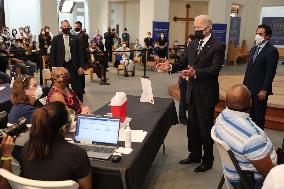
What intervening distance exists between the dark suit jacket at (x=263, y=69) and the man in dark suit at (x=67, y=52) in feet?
9.11

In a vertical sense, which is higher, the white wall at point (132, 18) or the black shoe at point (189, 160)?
the white wall at point (132, 18)

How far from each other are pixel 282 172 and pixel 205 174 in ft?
7.52

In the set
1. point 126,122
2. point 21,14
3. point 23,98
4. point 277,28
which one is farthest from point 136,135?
point 277,28

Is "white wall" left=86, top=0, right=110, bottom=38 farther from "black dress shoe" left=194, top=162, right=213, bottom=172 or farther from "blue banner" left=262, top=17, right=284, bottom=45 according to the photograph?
"black dress shoe" left=194, top=162, right=213, bottom=172

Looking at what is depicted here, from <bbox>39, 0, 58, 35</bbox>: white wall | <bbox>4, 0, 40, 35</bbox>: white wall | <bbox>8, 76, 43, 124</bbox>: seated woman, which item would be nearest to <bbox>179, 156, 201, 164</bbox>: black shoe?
<bbox>8, 76, 43, 124</bbox>: seated woman

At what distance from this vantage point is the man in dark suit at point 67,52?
5.25 metres

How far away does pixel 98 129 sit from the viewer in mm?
2271

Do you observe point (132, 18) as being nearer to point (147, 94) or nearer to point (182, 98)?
point (182, 98)

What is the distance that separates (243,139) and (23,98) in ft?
5.69

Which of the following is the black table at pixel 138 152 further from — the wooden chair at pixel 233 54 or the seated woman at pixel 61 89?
the wooden chair at pixel 233 54

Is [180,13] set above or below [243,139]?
above

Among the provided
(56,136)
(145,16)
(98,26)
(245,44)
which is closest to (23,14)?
(98,26)

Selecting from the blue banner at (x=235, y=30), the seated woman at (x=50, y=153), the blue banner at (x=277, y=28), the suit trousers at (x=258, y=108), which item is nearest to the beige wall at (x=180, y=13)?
the blue banner at (x=235, y=30)

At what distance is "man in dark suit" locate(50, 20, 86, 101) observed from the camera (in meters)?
5.25
